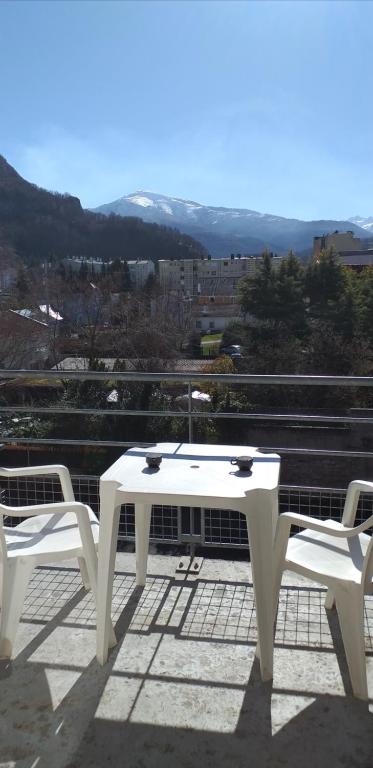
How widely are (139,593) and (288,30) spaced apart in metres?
6.06

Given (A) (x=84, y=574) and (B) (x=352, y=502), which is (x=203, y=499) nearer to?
(B) (x=352, y=502)

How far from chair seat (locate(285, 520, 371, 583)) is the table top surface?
0.30 metres

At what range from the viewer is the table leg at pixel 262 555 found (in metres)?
1.83

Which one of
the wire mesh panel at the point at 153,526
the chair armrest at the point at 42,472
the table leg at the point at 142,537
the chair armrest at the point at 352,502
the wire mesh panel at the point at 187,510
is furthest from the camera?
the wire mesh panel at the point at 153,526

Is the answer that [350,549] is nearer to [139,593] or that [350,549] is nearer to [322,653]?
[322,653]

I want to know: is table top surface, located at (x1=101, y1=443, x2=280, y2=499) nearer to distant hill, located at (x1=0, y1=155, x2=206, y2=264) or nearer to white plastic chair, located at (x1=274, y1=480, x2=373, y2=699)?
white plastic chair, located at (x1=274, y1=480, x2=373, y2=699)

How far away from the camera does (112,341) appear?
29031mm

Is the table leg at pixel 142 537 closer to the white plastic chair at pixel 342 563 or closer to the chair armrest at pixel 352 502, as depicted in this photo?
the white plastic chair at pixel 342 563

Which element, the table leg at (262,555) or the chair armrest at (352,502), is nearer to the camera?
the table leg at (262,555)

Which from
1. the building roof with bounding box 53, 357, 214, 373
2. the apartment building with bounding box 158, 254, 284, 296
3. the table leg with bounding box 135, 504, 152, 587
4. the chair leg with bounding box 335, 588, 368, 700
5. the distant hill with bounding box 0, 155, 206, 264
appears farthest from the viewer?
the distant hill with bounding box 0, 155, 206, 264

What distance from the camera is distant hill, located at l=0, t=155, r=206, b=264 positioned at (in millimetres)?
74250

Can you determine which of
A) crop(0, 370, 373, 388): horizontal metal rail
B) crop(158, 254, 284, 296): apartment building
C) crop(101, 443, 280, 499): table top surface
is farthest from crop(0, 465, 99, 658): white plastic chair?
crop(158, 254, 284, 296): apartment building

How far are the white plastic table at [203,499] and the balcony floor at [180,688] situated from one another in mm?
137

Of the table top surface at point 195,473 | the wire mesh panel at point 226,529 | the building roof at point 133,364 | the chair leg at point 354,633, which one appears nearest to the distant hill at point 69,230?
the building roof at point 133,364
